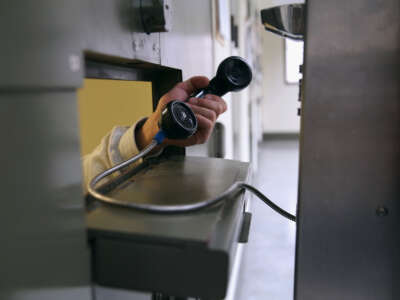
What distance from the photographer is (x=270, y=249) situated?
2.20 m

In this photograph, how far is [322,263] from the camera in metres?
0.62

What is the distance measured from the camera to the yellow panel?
3.34 ft

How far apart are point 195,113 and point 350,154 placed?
29 centimetres

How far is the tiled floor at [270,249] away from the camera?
5.87ft

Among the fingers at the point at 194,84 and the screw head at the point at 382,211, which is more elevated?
the fingers at the point at 194,84

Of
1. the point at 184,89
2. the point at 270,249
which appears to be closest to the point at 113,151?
the point at 184,89

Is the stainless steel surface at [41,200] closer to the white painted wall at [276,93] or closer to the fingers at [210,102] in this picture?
the fingers at [210,102]

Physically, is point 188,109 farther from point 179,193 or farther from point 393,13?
point 393,13

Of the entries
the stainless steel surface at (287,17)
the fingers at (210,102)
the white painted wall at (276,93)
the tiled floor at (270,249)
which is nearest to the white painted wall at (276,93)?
the white painted wall at (276,93)

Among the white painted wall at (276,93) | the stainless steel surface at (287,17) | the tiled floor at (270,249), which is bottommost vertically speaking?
the tiled floor at (270,249)

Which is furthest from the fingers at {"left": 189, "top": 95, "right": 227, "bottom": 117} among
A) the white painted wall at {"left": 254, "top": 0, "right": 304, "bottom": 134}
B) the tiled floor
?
the white painted wall at {"left": 254, "top": 0, "right": 304, "bottom": 134}

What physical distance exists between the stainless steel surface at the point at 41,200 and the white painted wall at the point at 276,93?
5.42 meters

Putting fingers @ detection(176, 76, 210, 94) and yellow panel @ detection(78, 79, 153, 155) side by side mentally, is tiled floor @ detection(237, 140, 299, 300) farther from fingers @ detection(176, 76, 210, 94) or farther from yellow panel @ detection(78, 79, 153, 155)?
fingers @ detection(176, 76, 210, 94)

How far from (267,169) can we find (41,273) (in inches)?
152
